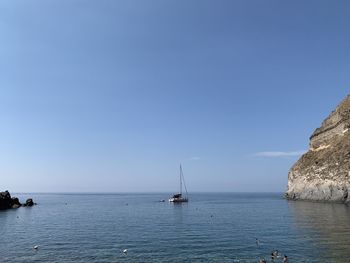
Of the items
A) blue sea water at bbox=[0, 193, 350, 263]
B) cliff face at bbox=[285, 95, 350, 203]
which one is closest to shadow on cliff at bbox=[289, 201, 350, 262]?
blue sea water at bbox=[0, 193, 350, 263]

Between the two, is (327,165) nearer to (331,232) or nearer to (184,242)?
(331,232)

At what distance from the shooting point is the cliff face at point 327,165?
328ft

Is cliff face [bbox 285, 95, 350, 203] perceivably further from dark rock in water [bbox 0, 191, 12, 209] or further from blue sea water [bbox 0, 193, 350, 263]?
dark rock in water [bbox 0, 191, 12, 209]

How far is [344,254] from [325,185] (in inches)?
2900

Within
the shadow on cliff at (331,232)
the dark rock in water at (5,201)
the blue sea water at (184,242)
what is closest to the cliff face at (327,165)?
the shadow on cliff at (331,232)

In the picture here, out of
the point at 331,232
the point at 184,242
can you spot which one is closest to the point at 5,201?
the point at 184,242

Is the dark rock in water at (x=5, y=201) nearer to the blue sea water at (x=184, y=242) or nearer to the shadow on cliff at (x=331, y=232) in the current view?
the blue sea water at (x=184, y=242)

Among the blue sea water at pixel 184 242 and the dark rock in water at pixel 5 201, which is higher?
the dark rock in water at pixel 5 201

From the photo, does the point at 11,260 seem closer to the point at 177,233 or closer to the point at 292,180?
the point at 177,233

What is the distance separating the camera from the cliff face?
9994 centimetres

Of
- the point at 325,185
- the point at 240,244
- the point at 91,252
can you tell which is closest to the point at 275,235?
the point at 240,244

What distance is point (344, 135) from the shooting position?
4530 inches

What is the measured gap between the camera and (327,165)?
109 meters

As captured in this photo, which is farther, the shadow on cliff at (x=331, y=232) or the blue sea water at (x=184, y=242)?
the blue sea water at (x=184, y=242)
